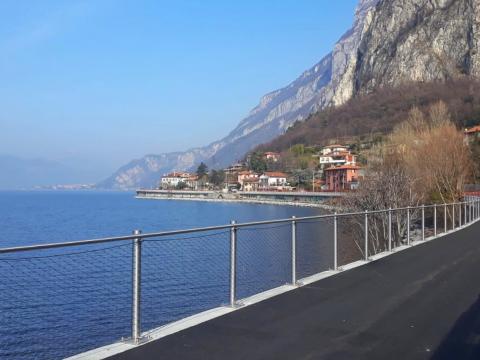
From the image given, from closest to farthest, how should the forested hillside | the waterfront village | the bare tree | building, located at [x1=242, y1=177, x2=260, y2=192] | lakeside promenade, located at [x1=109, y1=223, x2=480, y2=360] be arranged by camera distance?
lakeside promenade, located at [x1=109, y1=223, x2=480, y2=360]
the bare tree
the forested hillside
the waterfront village
building, located at [x1=242, y1=177, x2=260, y2=192]

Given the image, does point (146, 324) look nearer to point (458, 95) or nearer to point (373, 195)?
point (373, 195)

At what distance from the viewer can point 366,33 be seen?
162 m

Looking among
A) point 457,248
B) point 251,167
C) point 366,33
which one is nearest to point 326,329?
point 457,248

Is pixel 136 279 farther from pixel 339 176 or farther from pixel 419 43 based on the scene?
pixel 419 43

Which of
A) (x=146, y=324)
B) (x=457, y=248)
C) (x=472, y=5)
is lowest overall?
(x=146, y=324)

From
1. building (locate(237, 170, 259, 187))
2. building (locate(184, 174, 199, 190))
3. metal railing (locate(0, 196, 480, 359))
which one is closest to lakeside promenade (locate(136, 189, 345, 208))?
building (locate(184, 174, 199, 190))

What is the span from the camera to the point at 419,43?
13950 cm

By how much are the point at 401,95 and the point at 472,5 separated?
25.5 metres

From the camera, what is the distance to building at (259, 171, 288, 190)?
458 feet

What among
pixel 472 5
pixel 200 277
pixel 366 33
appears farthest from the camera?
pixel 366 33

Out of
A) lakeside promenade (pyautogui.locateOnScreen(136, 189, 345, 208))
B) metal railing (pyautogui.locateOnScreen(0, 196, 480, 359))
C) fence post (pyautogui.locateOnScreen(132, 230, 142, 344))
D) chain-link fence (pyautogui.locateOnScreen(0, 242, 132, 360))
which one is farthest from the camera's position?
lakeside promenade (pyautogui.locateOnScreen(136, 189, 345, 208))

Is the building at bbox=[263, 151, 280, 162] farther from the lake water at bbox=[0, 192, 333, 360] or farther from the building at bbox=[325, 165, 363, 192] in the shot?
the lake water at bbox=[0, 192, 333, 360]

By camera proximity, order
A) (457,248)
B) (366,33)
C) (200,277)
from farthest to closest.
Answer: (366,33) < (200,277) < (457,248)

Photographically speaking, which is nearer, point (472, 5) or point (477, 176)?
Result: point (477, 176)
